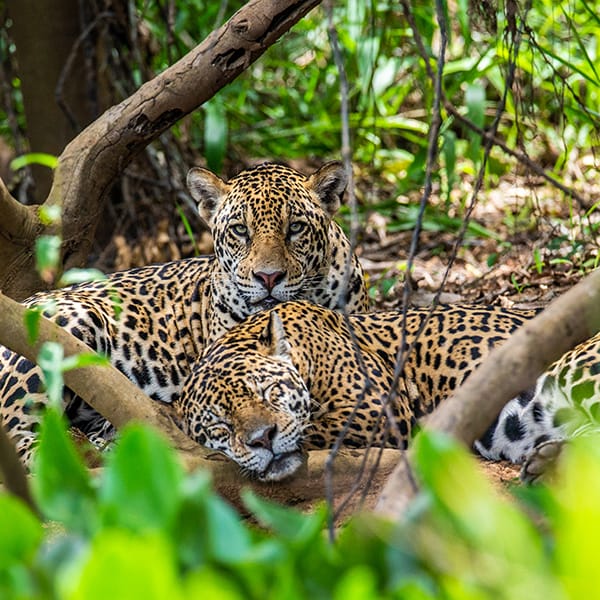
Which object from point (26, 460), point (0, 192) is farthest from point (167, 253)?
point (26, 460)

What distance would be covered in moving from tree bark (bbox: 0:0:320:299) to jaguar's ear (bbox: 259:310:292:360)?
1.51 metres

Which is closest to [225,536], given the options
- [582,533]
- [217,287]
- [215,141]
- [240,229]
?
[582,533]

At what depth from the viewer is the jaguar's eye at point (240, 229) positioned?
7582mm

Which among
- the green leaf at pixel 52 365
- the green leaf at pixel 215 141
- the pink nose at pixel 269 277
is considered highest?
the green leaf at pixel 215 141

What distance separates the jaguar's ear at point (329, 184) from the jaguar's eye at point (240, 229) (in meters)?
0.58

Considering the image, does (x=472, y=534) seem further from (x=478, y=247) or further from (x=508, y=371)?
(x=478, y=247)

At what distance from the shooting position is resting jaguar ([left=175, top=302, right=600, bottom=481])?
19.1 feet

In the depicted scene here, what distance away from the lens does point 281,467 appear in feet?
18.8

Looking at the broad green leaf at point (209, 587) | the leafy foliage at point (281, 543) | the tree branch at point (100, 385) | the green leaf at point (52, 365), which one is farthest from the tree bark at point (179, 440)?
the broad green leaf at point (209, 587)

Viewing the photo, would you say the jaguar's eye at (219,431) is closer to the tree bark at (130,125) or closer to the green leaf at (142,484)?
the tree bark at (130,125)

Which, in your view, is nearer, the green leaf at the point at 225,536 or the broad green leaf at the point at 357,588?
the broad green leaf at the point at 357,588

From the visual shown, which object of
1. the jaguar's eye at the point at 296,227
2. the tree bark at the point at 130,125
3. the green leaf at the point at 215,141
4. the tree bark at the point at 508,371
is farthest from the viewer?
the green leaf at the point at 215,141

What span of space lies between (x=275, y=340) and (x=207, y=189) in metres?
1.80

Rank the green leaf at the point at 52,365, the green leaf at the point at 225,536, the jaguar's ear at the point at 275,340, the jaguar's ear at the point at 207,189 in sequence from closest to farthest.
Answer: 1. the green leaf at the point at 225,536
2. the green leaf at the point at 52,365
3. the jaguar's ear at the point at 275,340
4. the jaguar's ear at the point at 207,189
